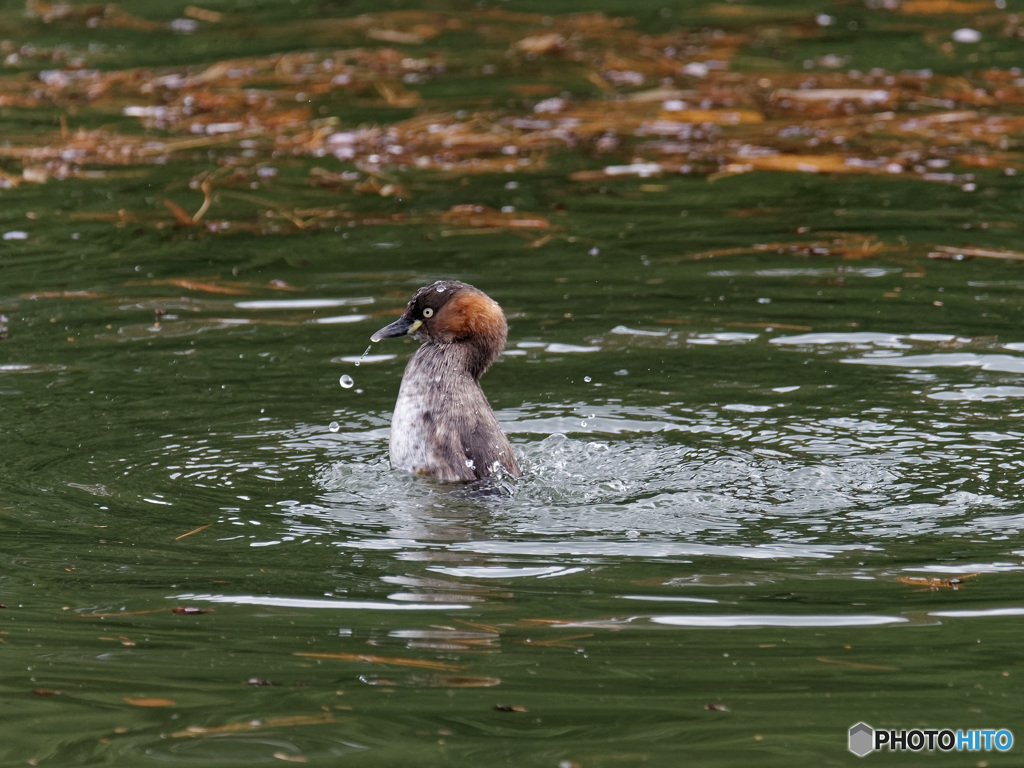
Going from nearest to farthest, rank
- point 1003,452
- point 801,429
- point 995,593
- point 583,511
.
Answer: point 995,593 → point 583,511 → point 1003,452 → point 801,429

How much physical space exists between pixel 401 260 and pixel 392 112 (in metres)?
4.74

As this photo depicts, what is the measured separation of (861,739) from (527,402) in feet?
14.3

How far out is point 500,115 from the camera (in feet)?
50.4

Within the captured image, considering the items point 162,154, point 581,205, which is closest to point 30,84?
point 162,154

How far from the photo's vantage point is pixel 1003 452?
24.2 feet

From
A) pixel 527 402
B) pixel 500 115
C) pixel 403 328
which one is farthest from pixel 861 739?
pixel 500 115

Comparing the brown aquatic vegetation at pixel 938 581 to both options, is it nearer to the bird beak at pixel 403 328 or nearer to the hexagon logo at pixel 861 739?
the hexagon logo at pixel 861 739

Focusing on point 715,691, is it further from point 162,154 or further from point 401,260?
point 162,154

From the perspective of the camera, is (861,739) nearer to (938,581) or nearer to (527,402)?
(938,581)

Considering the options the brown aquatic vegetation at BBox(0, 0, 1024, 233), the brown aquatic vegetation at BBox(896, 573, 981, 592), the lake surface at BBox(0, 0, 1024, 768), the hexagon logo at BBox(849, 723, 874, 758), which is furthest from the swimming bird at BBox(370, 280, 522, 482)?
the brown aquatic vegetation at BBox(0, 0, 1024, 233)

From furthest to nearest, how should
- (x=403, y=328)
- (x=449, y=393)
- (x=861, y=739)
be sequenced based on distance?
(x=403, y=328), (x=449, y=393), (x=861, y=739)

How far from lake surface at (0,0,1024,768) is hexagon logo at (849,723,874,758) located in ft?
0.14

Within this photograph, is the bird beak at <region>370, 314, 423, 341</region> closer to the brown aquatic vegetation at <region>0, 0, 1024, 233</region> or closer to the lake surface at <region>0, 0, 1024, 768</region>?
the lake surface at <region>0, 0, 1024, 768</region>

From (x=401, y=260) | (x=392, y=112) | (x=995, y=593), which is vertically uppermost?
(x=392, y=112)
